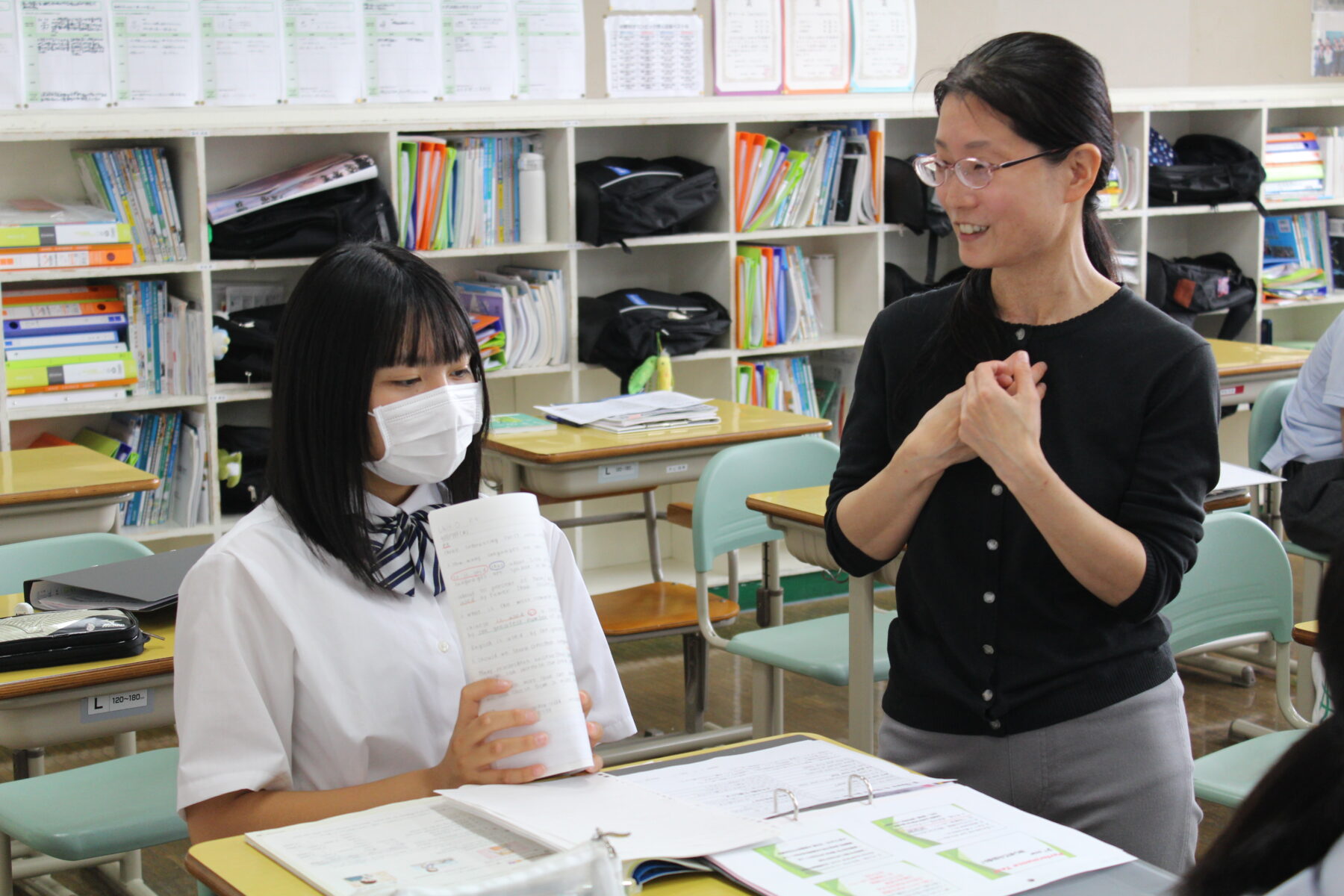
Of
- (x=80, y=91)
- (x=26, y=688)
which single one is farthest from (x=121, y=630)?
(x=80, y=91)

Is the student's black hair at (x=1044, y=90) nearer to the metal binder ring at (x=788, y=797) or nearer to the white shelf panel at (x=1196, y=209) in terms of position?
the metal binder ring at (x=788, y=797)

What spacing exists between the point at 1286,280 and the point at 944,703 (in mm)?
5169

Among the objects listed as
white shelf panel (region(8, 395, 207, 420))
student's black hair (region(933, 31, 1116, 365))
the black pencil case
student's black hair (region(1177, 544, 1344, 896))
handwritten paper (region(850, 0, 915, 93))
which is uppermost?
handwritten paper (region(850, 0, 915, 93))

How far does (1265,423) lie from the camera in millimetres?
4023

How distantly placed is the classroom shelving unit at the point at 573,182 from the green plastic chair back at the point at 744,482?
143 centimetres

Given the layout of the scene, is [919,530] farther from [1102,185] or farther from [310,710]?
[310,710]

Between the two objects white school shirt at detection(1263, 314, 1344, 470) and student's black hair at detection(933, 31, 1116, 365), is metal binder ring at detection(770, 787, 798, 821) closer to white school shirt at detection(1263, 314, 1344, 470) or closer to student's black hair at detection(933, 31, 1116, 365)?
student's black hair at detection(933, 31, 1116, 365)

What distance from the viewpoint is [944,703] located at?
1606 mm

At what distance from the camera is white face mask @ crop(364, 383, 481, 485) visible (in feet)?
4.81

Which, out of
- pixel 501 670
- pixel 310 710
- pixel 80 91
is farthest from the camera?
pixel 80 91

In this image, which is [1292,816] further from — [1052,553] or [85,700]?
[85,700]


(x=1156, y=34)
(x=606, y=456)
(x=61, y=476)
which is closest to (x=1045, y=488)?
(x=606, y=456)

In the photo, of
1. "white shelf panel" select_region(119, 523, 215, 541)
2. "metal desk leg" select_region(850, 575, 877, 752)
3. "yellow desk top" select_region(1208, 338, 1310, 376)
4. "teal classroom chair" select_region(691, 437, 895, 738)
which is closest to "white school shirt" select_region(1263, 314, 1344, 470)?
"yellow desk top" select_region(1208, 338, 1310, 376)

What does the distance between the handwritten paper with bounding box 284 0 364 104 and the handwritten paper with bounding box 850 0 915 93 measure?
1881 millimetres
